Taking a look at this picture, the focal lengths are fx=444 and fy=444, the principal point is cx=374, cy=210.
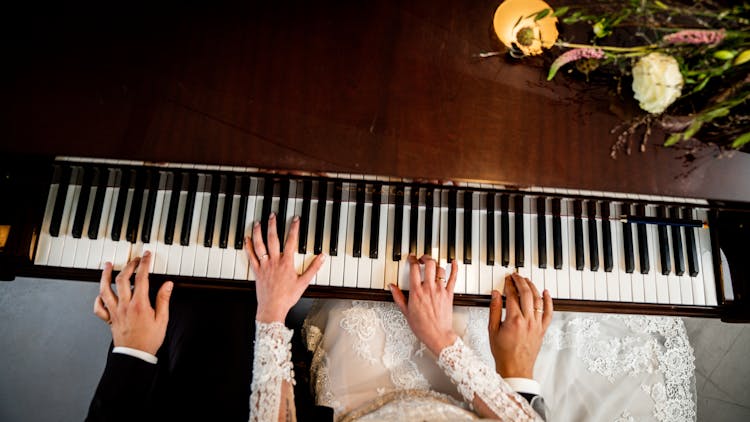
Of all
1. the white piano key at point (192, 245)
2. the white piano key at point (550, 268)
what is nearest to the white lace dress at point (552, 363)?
the white piano key at point (550, 268)

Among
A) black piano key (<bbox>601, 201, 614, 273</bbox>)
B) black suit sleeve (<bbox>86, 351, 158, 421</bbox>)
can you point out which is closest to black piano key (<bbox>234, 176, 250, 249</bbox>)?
black suit sleeve (<bbox>86, 351, 158, 421</bbox>)

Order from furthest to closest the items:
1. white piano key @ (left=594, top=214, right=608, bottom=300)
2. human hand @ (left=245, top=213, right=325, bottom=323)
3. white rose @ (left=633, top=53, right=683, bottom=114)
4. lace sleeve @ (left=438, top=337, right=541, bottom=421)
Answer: white piano key @ (left=594, top=214, right=608, bottom=300) → human hand @ (left=245, top=213, right=325, bottom=323) → lace sleeve @ (left=438, top=337, right=541, bottom=421) → white rose @ (left=633, top=53, right=683, bottom=114)

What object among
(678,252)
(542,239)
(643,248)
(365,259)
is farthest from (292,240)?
(678,252)

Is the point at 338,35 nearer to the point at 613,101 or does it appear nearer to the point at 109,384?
the point at 613,101

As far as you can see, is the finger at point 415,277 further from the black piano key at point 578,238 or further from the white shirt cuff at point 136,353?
the white shirt cuff at point 136,353

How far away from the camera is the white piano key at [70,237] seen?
1.63 metres

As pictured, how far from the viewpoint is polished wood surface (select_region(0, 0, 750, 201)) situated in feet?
4.88

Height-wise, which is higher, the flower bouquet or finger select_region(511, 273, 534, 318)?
the flower bouquet

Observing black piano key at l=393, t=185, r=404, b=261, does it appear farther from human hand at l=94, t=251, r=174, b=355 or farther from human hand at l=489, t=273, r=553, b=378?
human hand at l=94, t=251, r=174, b=355

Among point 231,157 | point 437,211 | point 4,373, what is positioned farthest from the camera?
point 4,373

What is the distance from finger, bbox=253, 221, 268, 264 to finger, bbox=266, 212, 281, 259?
0.02 m

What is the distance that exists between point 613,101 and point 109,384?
200 centimetres

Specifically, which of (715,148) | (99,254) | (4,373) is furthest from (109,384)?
(715,148)

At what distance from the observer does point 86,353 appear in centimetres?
222
